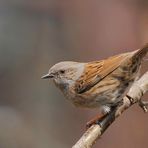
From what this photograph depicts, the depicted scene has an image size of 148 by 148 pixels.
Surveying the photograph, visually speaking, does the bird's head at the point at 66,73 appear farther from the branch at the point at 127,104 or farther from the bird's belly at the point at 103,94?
the branch at the point at 127,104

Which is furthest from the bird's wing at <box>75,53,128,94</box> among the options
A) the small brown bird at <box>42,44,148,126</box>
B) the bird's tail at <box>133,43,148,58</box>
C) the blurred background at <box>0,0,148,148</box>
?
the blurred background at <box>0,0,148,148</box>

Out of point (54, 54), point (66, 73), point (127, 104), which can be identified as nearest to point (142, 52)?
point (127, 104)

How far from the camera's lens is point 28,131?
23.6ft

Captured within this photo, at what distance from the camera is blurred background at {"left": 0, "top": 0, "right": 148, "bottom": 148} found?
693 centimetres

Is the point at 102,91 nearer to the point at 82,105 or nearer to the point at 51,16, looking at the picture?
the point at 82,105

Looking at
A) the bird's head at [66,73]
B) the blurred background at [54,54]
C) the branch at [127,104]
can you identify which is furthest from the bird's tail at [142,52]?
the blurred background at [54,54]

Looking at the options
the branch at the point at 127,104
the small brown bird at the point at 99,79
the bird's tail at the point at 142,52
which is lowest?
the branch at the point at 127,104

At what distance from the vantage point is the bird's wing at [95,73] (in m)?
5.34

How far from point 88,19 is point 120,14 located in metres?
0.40

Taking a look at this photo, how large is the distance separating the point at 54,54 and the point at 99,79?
2.48 meters

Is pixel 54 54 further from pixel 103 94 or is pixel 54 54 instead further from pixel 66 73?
pixel 103 94

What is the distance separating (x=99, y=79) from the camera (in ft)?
17.7

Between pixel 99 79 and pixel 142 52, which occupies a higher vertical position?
pixel 142 52

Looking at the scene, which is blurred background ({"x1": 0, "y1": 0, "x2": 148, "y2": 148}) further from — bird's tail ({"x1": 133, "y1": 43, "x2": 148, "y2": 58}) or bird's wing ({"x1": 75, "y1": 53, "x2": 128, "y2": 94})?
bird's tail ({"x1": 133, "y1": 43, "x2": 148, "y2": 58})
